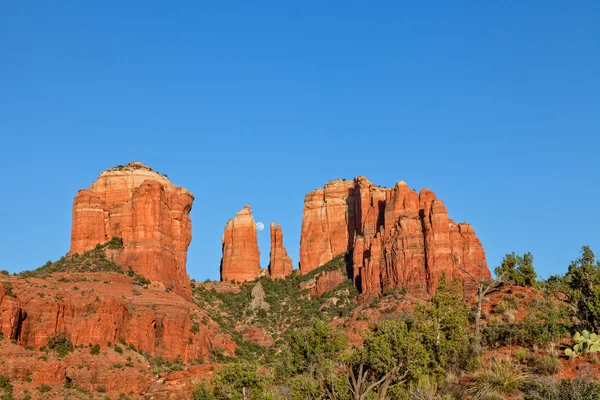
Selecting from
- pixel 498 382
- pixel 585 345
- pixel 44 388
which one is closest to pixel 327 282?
pixel 44 388

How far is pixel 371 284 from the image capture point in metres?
124

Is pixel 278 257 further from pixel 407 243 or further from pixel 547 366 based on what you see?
pixel 547 366

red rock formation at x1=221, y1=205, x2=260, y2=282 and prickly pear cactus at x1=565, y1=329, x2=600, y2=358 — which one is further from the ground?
red rock formation at x1=221, y1=205, x2=260, y2=282

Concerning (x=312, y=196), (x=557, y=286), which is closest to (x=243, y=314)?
(x=312, y=196)

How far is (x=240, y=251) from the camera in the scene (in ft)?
507

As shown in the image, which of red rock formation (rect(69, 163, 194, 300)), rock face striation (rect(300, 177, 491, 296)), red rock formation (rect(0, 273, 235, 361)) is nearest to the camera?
red rock formation (rect(0, 273, 235, 361))

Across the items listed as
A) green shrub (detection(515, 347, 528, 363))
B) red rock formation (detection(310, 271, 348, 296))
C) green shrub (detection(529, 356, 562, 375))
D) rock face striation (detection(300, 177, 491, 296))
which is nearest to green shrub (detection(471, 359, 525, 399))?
green shrub (detection(529, 356, 562, 375))

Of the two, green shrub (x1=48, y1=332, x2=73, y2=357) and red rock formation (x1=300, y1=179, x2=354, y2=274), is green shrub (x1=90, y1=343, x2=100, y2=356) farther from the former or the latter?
red rock formation (x1=300, y1=179, x2=354, y2=274)

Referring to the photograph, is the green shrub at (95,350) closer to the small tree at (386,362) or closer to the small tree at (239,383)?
the small tree at (239,383)

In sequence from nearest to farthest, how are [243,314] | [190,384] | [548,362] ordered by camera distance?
[548,362] → [190,384] → [243,314]

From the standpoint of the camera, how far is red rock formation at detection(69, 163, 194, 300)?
108 metres

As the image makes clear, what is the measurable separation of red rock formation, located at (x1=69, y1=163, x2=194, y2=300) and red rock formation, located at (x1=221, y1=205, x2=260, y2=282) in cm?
3276

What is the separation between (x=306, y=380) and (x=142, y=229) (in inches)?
2609

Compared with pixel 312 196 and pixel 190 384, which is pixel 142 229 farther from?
pixel 312 196
